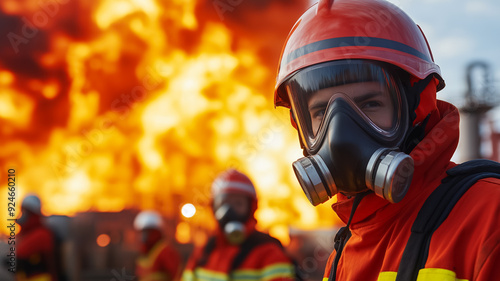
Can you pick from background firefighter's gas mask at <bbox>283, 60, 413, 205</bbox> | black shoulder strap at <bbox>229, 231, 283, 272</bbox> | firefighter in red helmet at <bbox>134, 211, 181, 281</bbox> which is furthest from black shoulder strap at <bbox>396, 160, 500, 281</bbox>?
firefighter in red helmet at <bbox>134, 211, 181, 281</bbox>

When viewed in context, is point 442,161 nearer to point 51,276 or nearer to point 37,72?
point 51,276

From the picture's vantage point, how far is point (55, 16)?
18797 mm

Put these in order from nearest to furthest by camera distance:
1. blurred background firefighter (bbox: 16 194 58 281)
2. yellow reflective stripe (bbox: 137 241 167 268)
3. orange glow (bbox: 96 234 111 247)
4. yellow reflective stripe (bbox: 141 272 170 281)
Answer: blurred background firefighter (bbox: 16 194 58 281)
yellow reflective stripe (bbox: 141 272 170 281)
yellow reflective stripe (bbox: 137 241 167 268)
orange glow (bbox: 96 234 111 247)

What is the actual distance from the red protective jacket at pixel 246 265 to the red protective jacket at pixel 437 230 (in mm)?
2613

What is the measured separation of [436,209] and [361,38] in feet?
2.17

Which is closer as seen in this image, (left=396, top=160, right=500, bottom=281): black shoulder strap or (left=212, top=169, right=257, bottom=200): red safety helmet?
(left=396, top=160, right=500, bottom=281): black shoulder strap

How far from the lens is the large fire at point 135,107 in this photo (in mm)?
17391

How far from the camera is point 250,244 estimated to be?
4.79m

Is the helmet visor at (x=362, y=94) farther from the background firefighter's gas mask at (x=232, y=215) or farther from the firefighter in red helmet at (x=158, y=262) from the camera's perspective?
the firefighter in red helmet at (x=158, y=262)

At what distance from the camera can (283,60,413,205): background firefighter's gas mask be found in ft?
5.09

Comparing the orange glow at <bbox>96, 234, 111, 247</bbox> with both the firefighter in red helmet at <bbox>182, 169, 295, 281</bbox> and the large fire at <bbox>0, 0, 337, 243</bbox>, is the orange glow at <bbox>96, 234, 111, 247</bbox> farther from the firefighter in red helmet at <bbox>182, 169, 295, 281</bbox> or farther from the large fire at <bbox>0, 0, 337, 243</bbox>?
the firefighter in red helmet at <bbox>182, 169, 295, 281</bbox>

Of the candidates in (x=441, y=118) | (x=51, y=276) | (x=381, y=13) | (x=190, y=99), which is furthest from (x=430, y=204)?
(x=190, y=99)

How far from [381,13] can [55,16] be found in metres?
19.4

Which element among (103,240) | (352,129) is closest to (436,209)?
(352,129)
